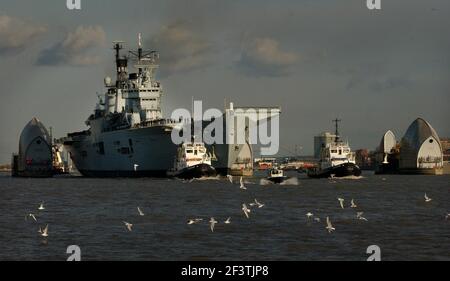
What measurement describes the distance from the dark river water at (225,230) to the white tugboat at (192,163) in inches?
1379

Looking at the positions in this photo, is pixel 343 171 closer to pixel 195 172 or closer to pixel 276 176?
pixel 276 176

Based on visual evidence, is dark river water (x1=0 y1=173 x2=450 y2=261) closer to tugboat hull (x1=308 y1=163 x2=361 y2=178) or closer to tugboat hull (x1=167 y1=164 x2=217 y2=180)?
tugboat hull (x1=167 y1=164 x2=217 y2=180)

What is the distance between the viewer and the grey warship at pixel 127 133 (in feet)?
384

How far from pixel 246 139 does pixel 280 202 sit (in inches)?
2649

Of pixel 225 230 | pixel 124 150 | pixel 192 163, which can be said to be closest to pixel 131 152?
pixel 124 150

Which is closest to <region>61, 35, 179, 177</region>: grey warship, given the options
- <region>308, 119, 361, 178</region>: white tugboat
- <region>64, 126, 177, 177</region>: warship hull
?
<region>64, 126, 177, 177</region>: warship hull

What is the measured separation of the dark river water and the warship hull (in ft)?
145

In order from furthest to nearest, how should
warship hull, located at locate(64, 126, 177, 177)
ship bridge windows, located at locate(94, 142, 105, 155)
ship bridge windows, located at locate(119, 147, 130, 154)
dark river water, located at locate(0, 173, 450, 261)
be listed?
1. ship bridge windows, located at locate(94, 142, 105, 155)
2. ship bridge windows, located at locate(119, 147, 130, 154)
3. warship hull, located at locate(64, 126, 177, 177)
4. dark river water, located at locate(0, 173, 450, 261)

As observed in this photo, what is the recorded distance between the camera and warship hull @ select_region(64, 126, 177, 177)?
380 ft

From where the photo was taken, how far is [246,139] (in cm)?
13275

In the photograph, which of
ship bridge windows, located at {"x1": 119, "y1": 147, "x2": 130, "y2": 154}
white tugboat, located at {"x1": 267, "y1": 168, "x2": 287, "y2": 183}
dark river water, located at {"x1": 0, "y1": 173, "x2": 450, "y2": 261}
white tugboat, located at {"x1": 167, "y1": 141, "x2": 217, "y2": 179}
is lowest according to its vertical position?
dark river water, located at {"x1": 0, "y1": 173, "x2": 450, "y2": 261}

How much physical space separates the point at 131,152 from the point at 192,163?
55.8 feet
